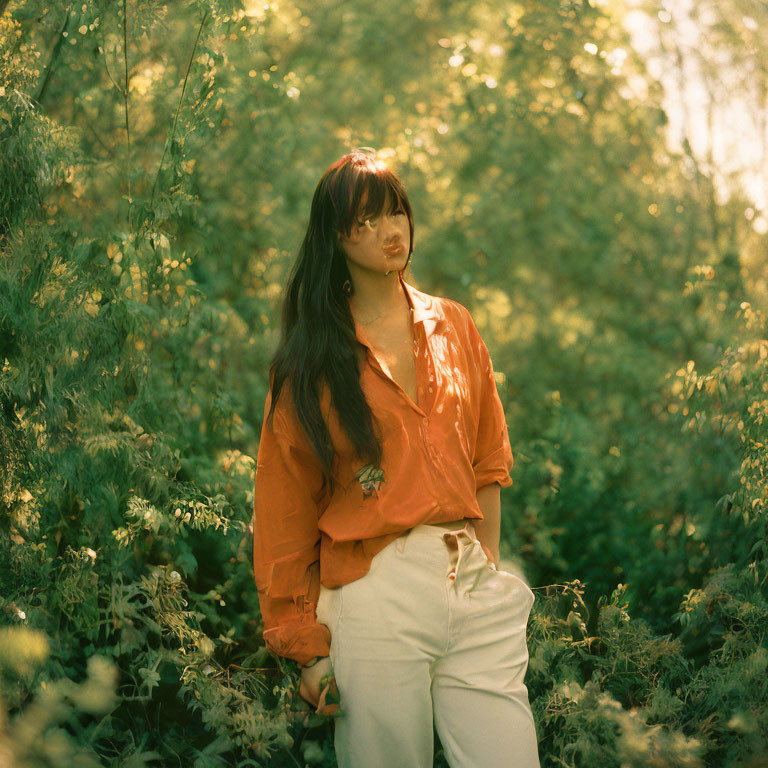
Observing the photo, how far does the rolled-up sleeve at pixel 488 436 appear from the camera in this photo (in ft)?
6.65

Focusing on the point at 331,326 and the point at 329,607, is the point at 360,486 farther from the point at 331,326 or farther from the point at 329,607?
the point at 331,326

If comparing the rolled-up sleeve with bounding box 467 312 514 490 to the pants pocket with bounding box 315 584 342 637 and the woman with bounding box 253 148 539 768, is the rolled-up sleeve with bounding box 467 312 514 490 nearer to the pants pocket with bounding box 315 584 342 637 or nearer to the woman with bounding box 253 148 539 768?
the woman with bounding box 253 148 539 768

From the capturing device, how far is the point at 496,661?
5.86ft

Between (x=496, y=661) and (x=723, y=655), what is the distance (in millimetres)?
992

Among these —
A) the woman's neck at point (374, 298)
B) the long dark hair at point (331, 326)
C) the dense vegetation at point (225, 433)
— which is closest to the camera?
the long dark hair at point (331, 326)

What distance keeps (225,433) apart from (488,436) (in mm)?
1381

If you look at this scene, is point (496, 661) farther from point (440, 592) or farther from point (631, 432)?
point (631, 432)

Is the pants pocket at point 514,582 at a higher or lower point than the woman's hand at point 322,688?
higher

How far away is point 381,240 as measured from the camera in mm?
1910

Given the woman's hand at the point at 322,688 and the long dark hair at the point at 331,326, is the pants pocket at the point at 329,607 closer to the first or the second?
the woman's hand at the point at 322,688

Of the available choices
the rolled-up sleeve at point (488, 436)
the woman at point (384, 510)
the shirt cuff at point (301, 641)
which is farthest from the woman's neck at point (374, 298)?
the shirt cuff at point (301, 641)

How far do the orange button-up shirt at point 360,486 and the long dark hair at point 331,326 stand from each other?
3 centimetres

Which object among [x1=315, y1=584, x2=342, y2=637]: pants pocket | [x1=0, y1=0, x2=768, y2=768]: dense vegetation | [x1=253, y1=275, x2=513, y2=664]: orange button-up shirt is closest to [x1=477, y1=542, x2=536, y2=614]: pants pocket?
[x1=253, y1=275, x2=513, y2=664]: orange button-up shirt

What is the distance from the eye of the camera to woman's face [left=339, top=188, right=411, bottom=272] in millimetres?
1913
